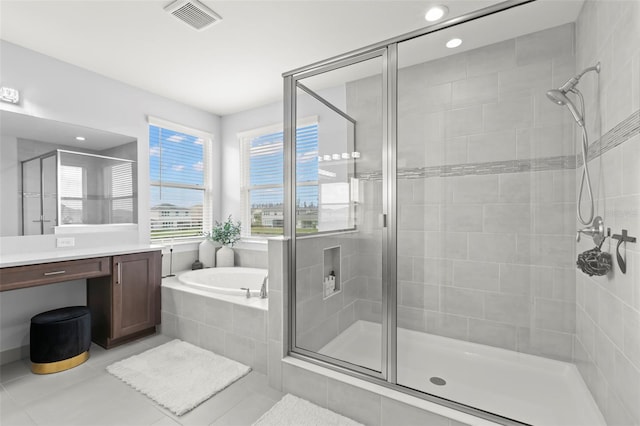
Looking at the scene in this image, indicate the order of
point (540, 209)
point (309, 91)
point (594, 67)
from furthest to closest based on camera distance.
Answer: point (309, 91) → point (540, 209) → point (594, 67)

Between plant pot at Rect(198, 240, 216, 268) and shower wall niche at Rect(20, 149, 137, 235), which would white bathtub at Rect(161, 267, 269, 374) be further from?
shower wall niche at Rect(20, 149, 137, 235)

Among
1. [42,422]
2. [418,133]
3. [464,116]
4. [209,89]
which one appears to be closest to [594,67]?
[464,116]

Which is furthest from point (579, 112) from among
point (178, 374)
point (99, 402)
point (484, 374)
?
point (99, 402)

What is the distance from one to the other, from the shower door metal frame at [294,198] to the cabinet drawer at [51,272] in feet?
5.56

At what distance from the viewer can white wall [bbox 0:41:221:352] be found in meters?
2.36

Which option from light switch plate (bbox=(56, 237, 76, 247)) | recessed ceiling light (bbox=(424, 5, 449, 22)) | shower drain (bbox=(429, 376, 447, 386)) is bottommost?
shower drain (bbox=(429, 376, 447, 386))

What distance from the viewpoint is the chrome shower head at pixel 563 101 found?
5.27 ft

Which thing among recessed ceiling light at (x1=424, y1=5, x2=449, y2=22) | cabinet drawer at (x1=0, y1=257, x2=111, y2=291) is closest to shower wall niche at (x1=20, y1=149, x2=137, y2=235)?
cabinet drawer at (x1=0, y1=257, x2=111, y2=291)

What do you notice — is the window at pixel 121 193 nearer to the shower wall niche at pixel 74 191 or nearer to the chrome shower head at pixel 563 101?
the shower wall niche at pixel 74 191

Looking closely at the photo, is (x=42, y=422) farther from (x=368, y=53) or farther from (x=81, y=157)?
(x=368, y=53)

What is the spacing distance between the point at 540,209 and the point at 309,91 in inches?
66.7

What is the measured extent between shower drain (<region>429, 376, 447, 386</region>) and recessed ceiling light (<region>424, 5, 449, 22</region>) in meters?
2.41

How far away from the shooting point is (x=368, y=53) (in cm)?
179

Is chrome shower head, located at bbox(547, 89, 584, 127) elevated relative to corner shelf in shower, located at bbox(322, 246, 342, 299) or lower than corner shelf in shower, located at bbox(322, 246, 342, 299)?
elevated
